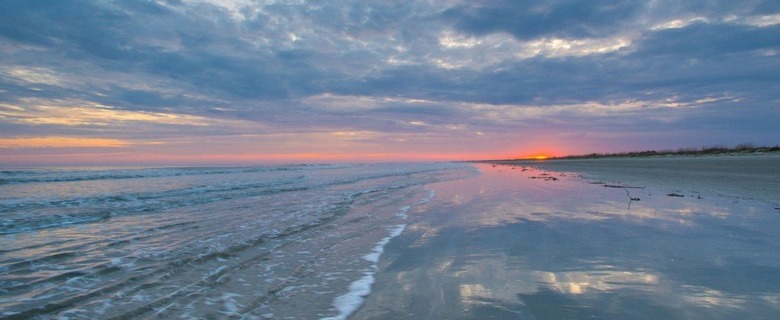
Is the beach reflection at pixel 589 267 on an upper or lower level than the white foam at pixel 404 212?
upper

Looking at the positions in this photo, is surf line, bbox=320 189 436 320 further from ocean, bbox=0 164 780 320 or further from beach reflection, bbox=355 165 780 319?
beach reflection, bbox=355 165 780 319

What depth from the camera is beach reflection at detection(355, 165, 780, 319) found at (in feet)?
11.3

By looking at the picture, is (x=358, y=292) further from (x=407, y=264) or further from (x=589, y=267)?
(x=589, y=267)

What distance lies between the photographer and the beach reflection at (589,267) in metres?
3.44

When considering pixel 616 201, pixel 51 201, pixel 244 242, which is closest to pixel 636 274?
pixel 244 242

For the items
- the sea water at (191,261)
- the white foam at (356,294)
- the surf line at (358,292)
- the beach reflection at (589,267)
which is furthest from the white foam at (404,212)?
the white foam at (356,294)

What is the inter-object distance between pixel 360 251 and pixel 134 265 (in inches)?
119

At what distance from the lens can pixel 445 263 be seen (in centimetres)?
515

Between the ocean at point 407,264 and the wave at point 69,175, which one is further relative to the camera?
the wave at point 69,175

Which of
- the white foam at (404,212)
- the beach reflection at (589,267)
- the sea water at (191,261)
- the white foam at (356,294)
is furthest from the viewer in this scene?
the white foam at (404,212)

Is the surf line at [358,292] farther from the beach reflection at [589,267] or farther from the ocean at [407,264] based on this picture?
the beach reflection at [589,267]

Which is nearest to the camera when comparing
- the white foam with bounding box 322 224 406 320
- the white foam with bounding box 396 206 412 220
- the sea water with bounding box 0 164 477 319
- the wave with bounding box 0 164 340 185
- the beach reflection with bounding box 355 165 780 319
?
the beach reflection with bounding box 355 165 780 319

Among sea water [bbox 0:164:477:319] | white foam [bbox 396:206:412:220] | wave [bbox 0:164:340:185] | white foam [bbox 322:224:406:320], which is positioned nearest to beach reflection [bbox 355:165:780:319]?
white foam [bbox 322:224:406:320]

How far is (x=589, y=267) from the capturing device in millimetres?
4660
